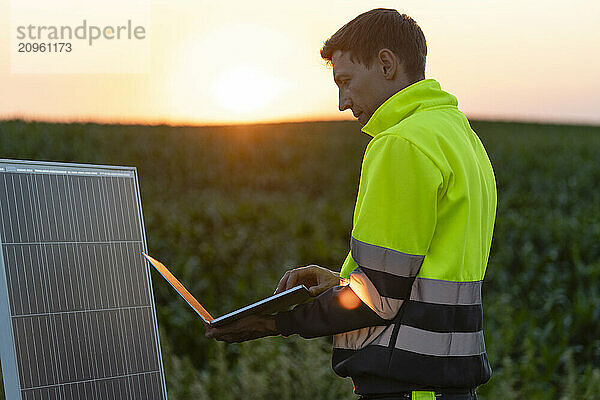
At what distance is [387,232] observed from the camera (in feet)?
6.86

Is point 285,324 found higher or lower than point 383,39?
lower

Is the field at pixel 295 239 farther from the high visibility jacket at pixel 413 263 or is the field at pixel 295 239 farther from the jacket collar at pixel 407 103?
the jacket collar at pixel 407 103

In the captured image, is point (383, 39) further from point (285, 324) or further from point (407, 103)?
point (285, 324)

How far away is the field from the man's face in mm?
3594

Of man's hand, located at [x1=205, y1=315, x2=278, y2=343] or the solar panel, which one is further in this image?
the solar panel

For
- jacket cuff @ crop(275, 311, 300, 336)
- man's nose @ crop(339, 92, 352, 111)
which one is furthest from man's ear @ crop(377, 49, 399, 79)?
jacket cuff @ crop(275, 311, 300, 336)

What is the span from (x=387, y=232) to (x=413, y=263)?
0.11 metres

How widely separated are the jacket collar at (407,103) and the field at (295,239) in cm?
362

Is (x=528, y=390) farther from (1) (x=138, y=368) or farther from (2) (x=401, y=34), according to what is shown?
(2) (x=401, y=34)

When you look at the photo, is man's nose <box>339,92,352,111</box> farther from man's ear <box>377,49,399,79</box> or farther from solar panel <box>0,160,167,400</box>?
solar panel <box>0,160,167,400</box>

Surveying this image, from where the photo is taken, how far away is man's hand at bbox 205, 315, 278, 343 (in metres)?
2.41

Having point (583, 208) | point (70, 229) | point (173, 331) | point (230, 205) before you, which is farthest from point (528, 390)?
point (583, 208)

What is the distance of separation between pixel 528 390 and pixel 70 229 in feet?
14.3

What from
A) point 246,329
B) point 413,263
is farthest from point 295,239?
point 413,263
